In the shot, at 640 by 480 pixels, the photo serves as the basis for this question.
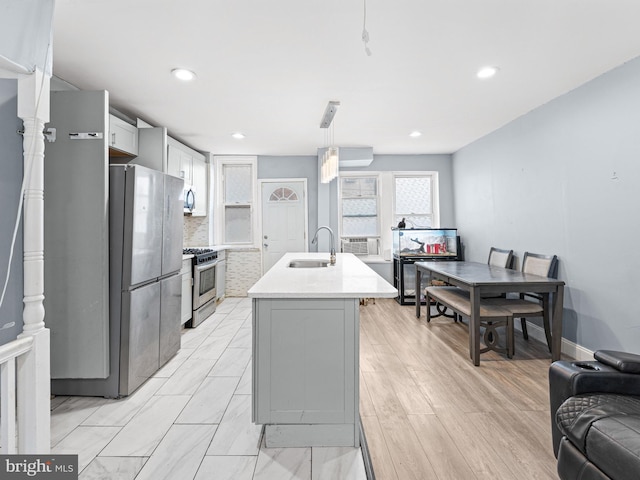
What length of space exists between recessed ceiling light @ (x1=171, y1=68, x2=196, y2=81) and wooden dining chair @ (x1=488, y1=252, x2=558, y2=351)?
3.51 meters

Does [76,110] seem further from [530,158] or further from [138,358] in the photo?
[530,158]

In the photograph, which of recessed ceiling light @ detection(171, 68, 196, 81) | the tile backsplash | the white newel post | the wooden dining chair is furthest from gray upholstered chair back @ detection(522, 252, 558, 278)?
the tile backsplash

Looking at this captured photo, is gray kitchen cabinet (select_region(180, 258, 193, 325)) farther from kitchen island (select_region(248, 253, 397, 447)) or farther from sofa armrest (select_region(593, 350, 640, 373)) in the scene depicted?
sofa armrest (select_region(593, 350, 640, 373))

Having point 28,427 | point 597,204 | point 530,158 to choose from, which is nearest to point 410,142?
point 530,158

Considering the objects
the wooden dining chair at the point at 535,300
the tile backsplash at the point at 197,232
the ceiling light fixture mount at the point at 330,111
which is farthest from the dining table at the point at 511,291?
the tile backsplash at the point at 197,232

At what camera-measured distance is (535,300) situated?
3.52 metres

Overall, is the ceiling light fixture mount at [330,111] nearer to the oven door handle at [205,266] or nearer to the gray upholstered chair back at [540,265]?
the oven door handle at [205,266]

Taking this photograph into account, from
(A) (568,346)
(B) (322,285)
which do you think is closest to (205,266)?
(B) (322,285)

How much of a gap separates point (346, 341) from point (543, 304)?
247 cm

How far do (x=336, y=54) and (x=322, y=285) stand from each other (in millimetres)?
1696

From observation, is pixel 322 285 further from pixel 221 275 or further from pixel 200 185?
pixel 200 185

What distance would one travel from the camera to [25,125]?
4.16 feet

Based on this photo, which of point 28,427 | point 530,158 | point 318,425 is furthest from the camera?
point 530,158

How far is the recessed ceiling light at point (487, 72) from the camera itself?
262cm
